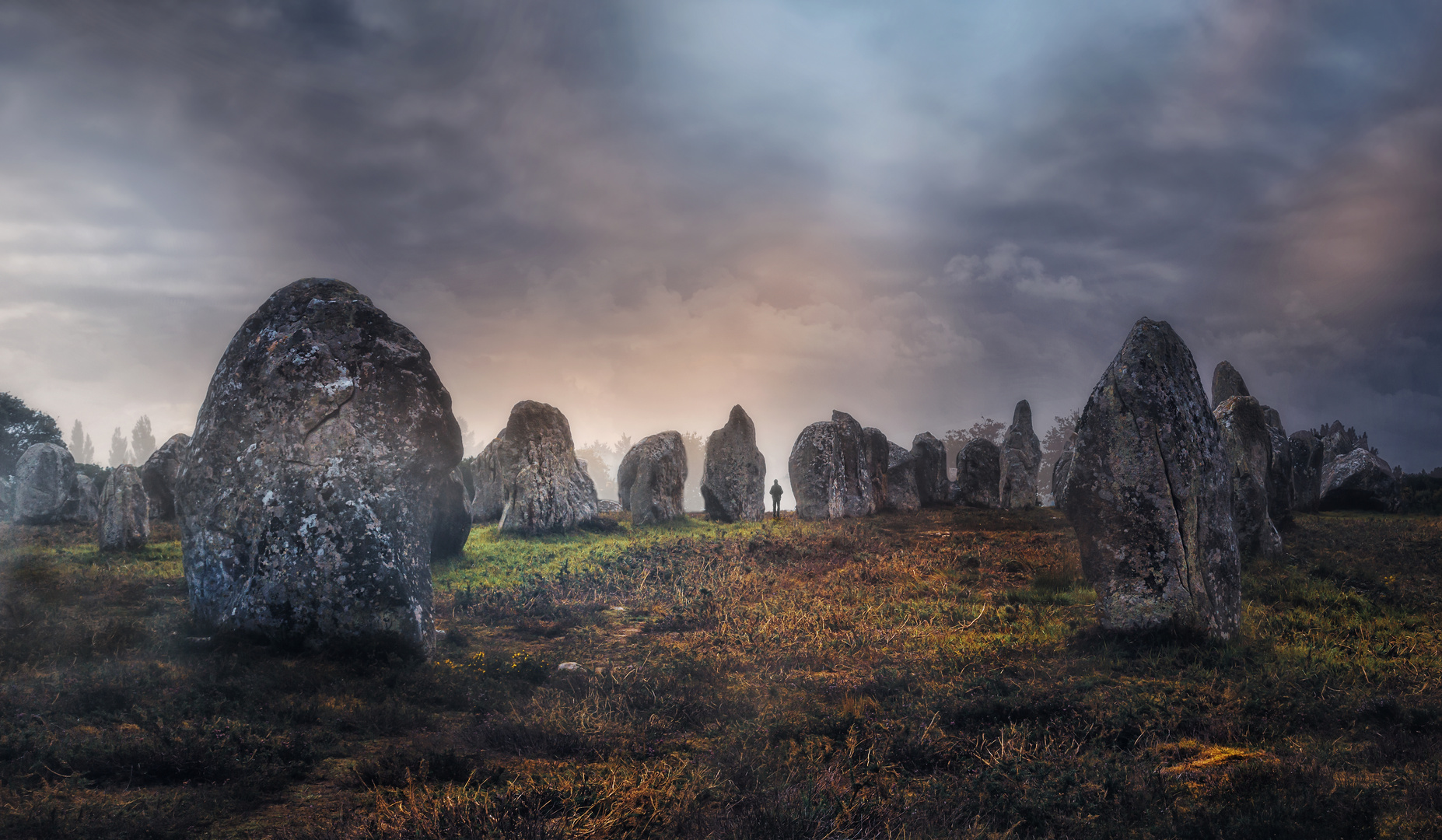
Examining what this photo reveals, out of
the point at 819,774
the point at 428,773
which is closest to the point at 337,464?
the point at 428,773

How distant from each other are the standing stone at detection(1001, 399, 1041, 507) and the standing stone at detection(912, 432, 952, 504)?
283 centimetres

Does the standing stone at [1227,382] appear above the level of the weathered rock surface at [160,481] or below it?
above

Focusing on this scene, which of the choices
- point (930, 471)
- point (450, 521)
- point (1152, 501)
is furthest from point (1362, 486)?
point (450, 521)

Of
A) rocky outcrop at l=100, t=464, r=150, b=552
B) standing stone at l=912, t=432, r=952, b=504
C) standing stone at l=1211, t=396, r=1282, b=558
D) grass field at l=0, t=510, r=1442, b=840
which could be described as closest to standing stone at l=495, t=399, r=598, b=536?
rocky outcrop at l=100, t=464, r=150, b=552

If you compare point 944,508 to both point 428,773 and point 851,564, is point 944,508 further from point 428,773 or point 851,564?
point 428,773

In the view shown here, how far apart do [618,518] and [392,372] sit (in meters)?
22.4

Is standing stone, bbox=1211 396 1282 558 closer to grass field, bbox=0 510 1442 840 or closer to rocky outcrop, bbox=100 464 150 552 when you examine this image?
grass field, bbox=0 510 1442 840

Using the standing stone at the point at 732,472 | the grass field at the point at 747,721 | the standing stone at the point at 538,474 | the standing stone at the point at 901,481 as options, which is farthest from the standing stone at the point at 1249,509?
the standing stone at the point at 538,474

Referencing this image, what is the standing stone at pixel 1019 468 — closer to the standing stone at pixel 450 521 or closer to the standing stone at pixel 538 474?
the standing stone at pixel 538 474

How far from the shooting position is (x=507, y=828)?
464 cm

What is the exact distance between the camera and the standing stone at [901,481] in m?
33.3

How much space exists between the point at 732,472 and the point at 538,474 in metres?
9.40

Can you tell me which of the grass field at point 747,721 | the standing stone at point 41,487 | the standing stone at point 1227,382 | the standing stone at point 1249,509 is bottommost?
the grass field at point 747,721

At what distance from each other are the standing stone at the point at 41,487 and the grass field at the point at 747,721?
50.1ft
